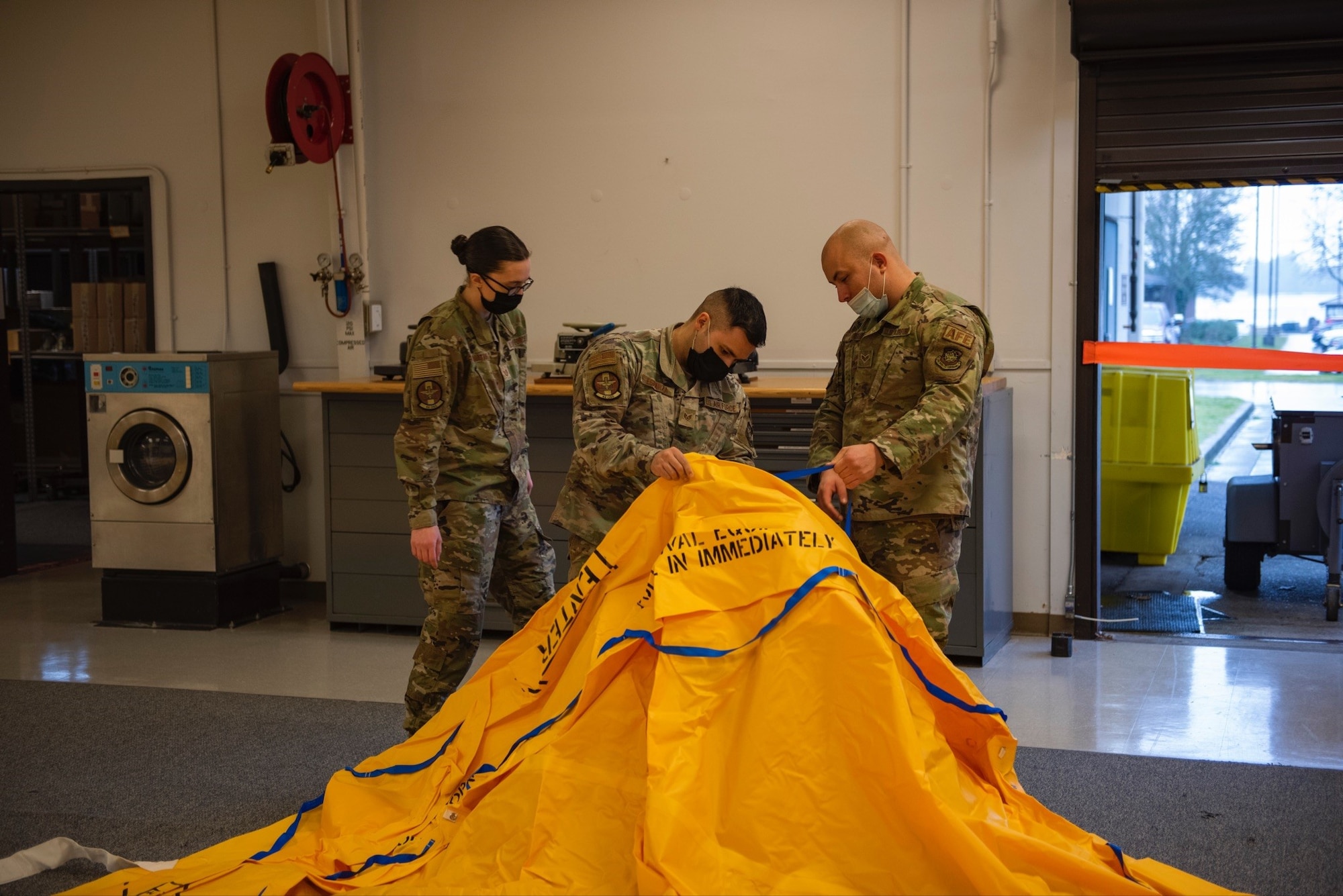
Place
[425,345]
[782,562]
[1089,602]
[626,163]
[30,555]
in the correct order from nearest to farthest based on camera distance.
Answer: [782,562], [425,345], [1089,602], [626,163], [30,555]

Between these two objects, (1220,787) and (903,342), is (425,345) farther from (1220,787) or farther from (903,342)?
(1220,787)

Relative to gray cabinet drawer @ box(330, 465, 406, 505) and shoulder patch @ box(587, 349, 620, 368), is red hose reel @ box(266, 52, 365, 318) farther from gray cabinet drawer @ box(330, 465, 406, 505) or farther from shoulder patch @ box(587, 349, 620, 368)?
shoulder patch @ box(587, 349, 620, 368)

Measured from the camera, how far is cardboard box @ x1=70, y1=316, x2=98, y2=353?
268 inches

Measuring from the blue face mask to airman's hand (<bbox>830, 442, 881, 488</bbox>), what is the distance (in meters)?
0.42

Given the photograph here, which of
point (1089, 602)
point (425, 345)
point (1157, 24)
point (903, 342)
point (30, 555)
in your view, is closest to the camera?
point (903, 342)

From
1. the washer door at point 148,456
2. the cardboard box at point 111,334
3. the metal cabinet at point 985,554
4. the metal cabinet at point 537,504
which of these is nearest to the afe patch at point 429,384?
the metal cabinet at point 537,504

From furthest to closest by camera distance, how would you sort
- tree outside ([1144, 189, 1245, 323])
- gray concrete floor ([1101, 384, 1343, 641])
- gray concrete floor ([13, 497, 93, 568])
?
tree outside ([1144, 189, 1245, 323]) → gray concrete floor ([13, 497, 93, 568]) → gray concrete floor ([1101, 384, 1343, 641])

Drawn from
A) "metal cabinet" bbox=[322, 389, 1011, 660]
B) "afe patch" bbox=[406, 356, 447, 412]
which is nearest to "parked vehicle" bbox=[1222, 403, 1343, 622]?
"metal cabinet" bbox=[322, 389, 1011, 660]

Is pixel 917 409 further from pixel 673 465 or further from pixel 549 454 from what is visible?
pixel 549 454

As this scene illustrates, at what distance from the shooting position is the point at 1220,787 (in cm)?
324

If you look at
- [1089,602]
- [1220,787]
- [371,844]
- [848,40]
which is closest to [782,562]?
[371,844]

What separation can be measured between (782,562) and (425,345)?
1.30m

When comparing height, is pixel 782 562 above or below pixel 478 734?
above

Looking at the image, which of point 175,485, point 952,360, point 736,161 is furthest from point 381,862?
point 736,161
